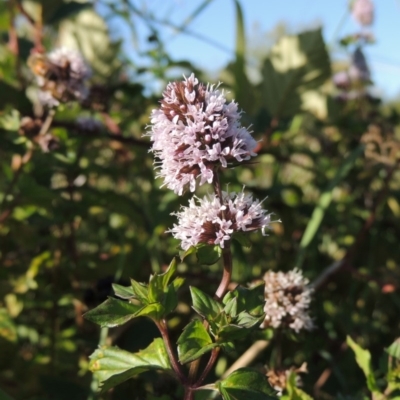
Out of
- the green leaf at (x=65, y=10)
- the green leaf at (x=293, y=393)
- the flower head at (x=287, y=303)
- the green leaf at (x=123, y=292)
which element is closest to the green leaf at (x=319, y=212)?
the flower head at (x=287, y=303)

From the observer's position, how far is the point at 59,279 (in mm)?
1037

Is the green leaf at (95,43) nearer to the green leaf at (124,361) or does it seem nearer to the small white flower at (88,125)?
the small white flower at (88,125)

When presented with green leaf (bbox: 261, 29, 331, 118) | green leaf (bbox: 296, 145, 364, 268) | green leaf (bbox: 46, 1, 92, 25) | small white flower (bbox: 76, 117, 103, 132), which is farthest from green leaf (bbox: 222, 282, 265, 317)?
Result: green leaf (bbox: 46, 1, 92, 25)

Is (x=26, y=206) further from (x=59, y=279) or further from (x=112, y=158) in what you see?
(x=112, y=158)

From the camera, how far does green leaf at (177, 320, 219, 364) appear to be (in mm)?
460

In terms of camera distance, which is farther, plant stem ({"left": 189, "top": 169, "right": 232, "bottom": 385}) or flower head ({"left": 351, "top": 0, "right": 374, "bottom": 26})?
flower head ({"left": 351, "top": 0, "right": 374, "bottom": 26})

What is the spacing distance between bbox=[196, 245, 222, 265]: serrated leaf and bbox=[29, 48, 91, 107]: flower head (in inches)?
18.4

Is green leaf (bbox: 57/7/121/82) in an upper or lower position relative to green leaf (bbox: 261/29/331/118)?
upper

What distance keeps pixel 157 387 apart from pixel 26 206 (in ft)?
1.45

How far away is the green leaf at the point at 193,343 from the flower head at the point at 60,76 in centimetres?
52

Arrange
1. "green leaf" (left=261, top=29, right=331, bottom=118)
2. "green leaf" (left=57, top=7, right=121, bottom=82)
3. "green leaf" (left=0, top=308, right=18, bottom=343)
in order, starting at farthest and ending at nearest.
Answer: "green leaf" (left=57, top=7, right=121, bottom=82)
"green leaf" (left=261, top=29, right=331, bottom=118)
"green leaf" (left=0, top=308, right=18, bottom=343)

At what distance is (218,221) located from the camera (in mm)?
497

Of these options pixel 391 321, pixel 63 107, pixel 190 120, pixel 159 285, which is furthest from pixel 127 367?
pixel 391 321

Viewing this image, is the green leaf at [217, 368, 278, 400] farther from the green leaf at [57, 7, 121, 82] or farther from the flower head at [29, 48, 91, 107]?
the green leaf at [57, 7, 121, 82]
